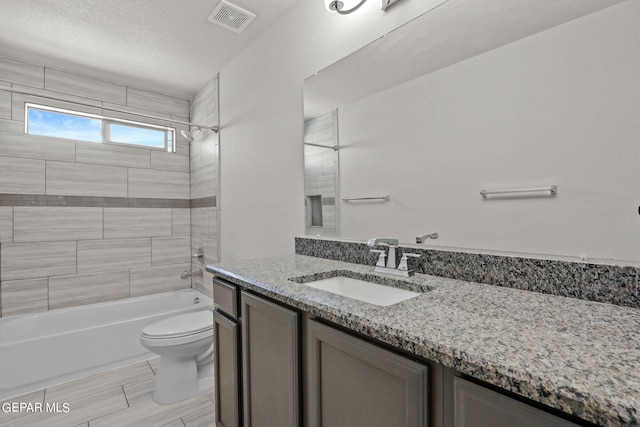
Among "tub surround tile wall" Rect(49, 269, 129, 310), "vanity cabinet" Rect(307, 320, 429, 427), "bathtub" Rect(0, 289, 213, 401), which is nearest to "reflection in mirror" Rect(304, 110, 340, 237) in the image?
"vanity cabinet" Rect(307, 320, 429, 427)

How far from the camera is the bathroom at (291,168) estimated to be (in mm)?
858

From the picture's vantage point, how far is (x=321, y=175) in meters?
1.74

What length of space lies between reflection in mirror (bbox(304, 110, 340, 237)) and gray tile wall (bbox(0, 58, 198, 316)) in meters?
1.49

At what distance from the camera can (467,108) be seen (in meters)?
1.12

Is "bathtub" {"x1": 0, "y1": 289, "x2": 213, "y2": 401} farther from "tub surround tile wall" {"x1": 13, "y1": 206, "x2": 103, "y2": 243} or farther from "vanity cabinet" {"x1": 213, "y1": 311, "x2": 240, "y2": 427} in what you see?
"vanity cabinet" {"x1": 213, "y1": 311, "x2": 240, "y2": 427}

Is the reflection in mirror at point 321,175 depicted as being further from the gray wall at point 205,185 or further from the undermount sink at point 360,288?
the gray wall at point 205,185

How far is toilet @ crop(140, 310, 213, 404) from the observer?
1.89 metres

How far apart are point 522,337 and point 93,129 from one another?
3671 mm

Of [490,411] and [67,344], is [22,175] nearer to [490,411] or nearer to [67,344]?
[67,344]

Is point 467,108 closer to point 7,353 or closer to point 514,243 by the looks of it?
point 514,243

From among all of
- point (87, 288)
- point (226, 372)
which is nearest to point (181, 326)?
point (226, 372)

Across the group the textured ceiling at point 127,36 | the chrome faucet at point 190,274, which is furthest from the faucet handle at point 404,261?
the chrome faucet at point 190,274

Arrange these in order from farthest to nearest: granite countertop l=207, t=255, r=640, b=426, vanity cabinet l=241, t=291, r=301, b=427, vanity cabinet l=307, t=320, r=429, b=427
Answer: vanity cabinet l=241, t=291, r=301, b=427 < vanity cabinet l=307, t=320, r=429, b=427 < granite countertop l=207, t=255, r=640, b=426

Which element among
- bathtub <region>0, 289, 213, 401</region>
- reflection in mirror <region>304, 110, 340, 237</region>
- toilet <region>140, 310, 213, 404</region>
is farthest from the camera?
bathtub <region>0, 289, 213, 401</region>
